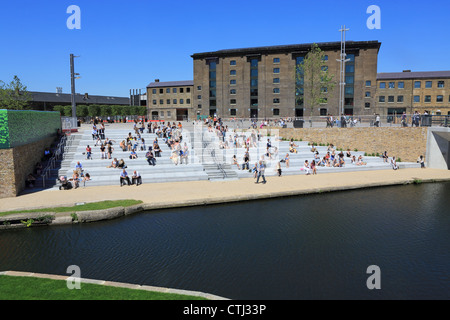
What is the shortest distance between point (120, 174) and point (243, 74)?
4967cm

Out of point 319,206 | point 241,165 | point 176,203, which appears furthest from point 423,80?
point 176,203

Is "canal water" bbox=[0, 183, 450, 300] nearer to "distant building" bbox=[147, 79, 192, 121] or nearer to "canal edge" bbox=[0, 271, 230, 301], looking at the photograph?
"canal edge" bbox=[0, 271, 230, 301]

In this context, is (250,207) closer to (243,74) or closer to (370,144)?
(370,144)

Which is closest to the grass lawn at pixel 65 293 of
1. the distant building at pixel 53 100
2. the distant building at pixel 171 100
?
the distant building at pixel 171 100

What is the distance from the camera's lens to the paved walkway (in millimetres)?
17500

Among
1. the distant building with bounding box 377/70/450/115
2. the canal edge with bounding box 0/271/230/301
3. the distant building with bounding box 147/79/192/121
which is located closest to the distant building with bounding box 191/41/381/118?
the distant building with bounding box 377/70/450/115

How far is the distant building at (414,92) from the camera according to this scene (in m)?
62.3

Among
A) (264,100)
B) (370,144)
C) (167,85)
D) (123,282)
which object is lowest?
(123,282)

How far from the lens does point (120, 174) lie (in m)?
23.1

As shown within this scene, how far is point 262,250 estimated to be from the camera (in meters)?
11.7

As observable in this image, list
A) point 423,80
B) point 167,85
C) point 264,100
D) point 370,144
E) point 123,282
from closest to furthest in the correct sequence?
point 123,282 → point 370,144 → point 423,80 → point 264,100 → point 167,85

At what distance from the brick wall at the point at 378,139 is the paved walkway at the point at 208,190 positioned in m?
6.35

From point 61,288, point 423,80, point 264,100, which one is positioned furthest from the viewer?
point 264,100

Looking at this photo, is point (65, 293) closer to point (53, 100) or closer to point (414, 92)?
point (414, 92)
